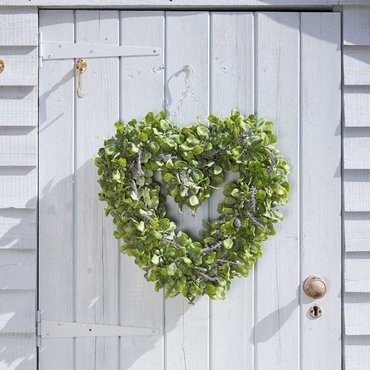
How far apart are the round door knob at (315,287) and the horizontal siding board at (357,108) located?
1.83 feet

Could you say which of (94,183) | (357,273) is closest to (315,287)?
(357,273)

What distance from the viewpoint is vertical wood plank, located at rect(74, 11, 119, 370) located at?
95.0 inches

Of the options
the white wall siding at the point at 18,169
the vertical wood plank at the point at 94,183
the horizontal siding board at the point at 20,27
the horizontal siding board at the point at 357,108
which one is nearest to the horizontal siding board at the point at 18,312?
the white wall siding at the point at 18,169

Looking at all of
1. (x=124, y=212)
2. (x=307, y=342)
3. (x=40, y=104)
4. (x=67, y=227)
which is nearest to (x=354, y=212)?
(x=307, y=342)

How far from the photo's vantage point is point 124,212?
7.43ft

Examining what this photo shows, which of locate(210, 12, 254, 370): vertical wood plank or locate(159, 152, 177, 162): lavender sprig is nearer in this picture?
locate(159, 152, 177, 162): lavender sprig

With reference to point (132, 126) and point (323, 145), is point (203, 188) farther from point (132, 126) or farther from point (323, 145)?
point (323, 145)

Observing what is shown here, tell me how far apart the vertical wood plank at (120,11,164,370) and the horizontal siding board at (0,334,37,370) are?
0.32 m

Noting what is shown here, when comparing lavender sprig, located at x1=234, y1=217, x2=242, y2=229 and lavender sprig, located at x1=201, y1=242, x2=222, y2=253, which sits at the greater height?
lavender sprig, located at x1=234, y1=217, x2=242, y2=229

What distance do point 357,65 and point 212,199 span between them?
70 cm

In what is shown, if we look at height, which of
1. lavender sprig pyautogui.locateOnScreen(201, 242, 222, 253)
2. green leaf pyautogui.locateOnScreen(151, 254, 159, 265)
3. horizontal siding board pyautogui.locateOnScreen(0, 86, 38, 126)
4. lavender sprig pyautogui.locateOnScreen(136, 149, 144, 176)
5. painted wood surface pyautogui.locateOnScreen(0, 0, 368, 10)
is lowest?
green leaf pyautogui.locateOnScreen(151, 254, 159, 265)

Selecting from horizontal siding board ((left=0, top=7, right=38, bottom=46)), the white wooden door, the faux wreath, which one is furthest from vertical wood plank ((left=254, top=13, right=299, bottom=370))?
horizontal siding board ((left=0, top=7, right=38, bottom=46))

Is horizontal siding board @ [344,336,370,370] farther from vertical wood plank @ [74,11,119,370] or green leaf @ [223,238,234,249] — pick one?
vertical wood plank @ [74,11,119,370]

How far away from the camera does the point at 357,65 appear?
243 centimetres
